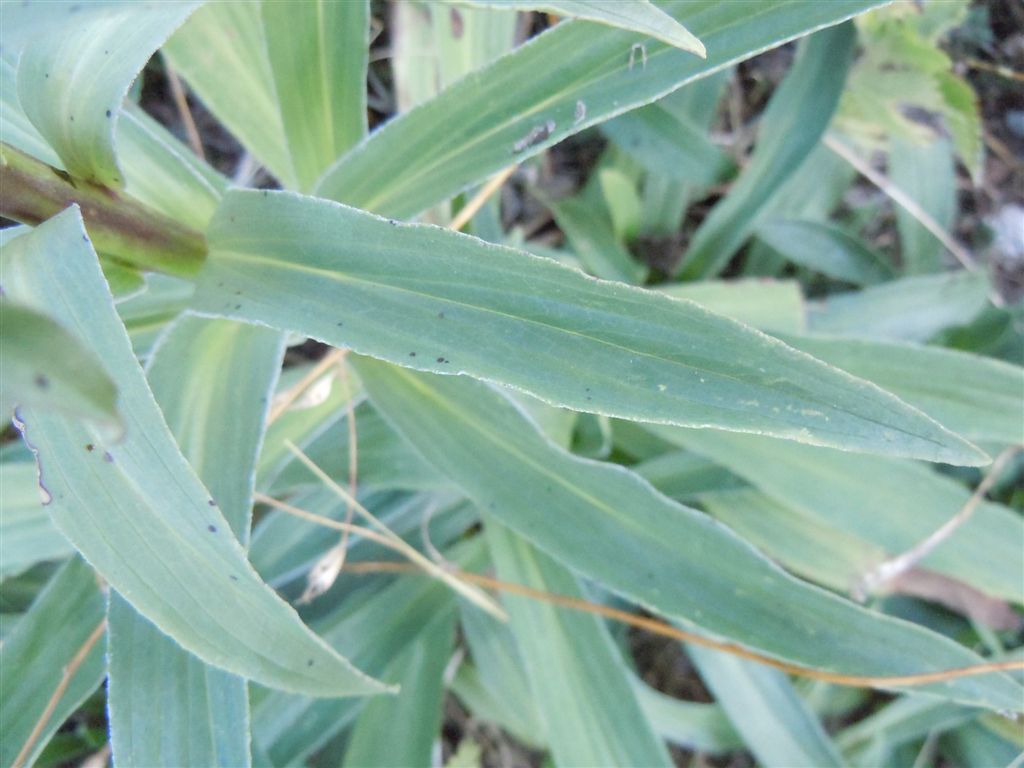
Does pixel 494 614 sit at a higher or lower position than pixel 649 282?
lower

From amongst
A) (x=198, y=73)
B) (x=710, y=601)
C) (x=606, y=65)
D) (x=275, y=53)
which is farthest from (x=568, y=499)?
(x=198, y=73)

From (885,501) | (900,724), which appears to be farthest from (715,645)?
(900,724)

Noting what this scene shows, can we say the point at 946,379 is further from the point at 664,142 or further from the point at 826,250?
the point at 664,142

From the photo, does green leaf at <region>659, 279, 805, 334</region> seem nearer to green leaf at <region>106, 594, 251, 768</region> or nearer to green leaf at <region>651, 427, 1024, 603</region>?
green leaf at <region>651, 427, 1024, 603</region>

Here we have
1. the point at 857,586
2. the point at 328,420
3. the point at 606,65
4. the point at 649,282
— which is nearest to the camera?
the point at 606,65

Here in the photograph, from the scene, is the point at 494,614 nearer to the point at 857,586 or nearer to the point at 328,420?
the point at 328,420

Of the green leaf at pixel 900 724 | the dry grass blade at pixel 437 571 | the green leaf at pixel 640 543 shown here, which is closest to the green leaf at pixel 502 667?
the dry grass blade at pixel 437 571
